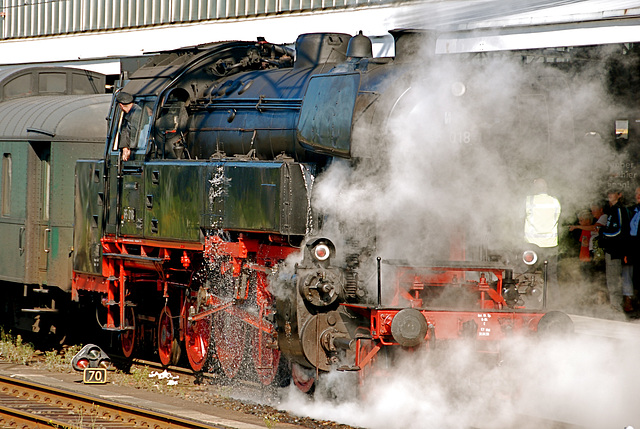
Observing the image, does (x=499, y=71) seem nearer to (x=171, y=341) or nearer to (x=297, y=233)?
(x=297, y=233)

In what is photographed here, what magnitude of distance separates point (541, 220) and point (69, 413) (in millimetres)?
4333

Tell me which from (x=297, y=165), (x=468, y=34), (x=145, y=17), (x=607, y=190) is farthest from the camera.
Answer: (x=145, y=17)

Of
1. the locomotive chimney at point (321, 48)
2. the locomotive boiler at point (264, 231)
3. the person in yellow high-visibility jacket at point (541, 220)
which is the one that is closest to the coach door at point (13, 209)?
the locomotive boiler at point (264, 231)

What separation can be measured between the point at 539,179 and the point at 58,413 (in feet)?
14.9

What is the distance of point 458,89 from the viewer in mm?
7461

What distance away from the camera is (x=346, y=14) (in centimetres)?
1348

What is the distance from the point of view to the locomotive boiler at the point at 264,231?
758 cm

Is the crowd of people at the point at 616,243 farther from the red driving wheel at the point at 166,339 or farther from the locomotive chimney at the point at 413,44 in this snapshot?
the red driving wheel at the point at 166,339

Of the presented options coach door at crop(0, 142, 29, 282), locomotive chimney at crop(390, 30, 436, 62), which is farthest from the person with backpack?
coach door at crop(0, 142, 29, 282)

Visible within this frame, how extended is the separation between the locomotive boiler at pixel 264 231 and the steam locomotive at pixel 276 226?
2 cm

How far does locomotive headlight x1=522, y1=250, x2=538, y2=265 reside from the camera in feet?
26.0

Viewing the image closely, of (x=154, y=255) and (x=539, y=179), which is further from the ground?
(x=539, y=179)

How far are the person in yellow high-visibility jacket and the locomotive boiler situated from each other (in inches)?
14.5

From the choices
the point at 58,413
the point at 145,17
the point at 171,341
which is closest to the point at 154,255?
the point at 171,341
